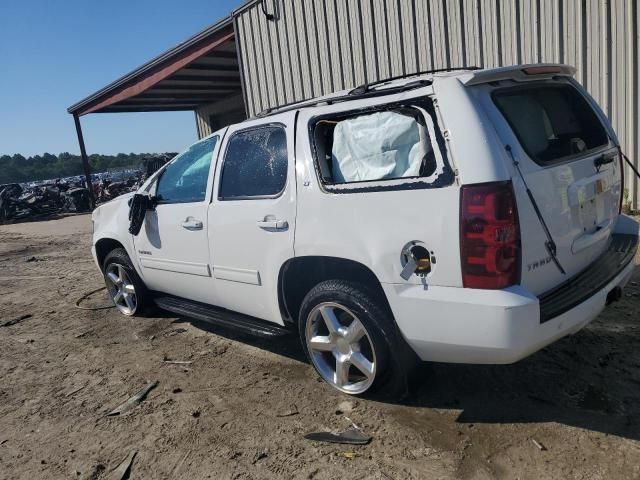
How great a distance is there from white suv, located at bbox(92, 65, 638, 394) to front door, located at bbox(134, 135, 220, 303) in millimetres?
49

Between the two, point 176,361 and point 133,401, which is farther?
point 176,361

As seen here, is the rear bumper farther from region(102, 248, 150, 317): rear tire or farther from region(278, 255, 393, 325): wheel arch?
region(102, 248, 150, 317): rear tire

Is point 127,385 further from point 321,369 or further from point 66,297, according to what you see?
point 66,297

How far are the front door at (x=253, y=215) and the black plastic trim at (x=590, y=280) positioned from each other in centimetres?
148

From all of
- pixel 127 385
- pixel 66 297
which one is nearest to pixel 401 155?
pixel 127 385

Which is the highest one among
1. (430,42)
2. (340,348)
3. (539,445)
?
(430,42)

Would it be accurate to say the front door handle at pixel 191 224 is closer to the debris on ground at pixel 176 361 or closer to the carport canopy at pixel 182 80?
the debris on ground at pixel 176 361

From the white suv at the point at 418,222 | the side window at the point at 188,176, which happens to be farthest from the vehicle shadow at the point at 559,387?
the side window at the point at 188,176

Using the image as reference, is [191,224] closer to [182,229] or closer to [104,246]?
[182,229]

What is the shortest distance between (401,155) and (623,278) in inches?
60.0


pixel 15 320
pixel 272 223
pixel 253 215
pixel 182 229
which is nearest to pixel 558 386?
pixel 272 223

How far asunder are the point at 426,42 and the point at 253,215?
544 centimetres

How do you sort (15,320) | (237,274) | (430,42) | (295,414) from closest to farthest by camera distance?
(295,414) < (237,274) < (15,320) < (430,42)

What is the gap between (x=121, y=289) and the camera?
5254mm
